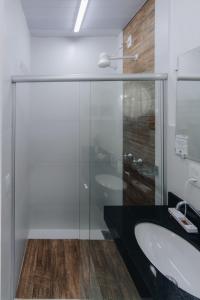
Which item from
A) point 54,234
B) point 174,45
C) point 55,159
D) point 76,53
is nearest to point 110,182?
point 55,159

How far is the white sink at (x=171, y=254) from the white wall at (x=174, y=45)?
14.1 inches

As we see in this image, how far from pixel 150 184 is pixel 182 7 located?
4.67 feet

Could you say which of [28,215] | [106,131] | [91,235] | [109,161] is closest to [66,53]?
[106,131]

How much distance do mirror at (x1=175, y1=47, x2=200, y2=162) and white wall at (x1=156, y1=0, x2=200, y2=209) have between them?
0.08 meters

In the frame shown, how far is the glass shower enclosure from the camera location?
2.27 metres

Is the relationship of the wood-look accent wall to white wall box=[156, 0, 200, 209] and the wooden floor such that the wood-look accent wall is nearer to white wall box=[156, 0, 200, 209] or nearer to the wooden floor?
white wall box=[156, 0, 200, 209]

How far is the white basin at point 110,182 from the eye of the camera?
256cm

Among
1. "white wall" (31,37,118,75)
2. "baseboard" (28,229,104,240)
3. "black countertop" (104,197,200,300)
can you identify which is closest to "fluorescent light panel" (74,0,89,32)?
"white wall" (31,37,118,75)

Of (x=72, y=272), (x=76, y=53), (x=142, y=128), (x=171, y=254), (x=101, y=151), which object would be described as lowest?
(x=72, y=272)

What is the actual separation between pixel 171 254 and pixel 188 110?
3.05ft

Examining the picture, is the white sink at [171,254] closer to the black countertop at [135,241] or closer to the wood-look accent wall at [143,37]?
the black countertop at [135,241]

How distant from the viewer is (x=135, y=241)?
51.6 inches

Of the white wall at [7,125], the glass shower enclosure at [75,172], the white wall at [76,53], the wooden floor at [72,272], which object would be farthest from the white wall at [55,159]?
the white wall at [7,125]

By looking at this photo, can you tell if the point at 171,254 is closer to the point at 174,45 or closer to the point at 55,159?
the point at 174,45
